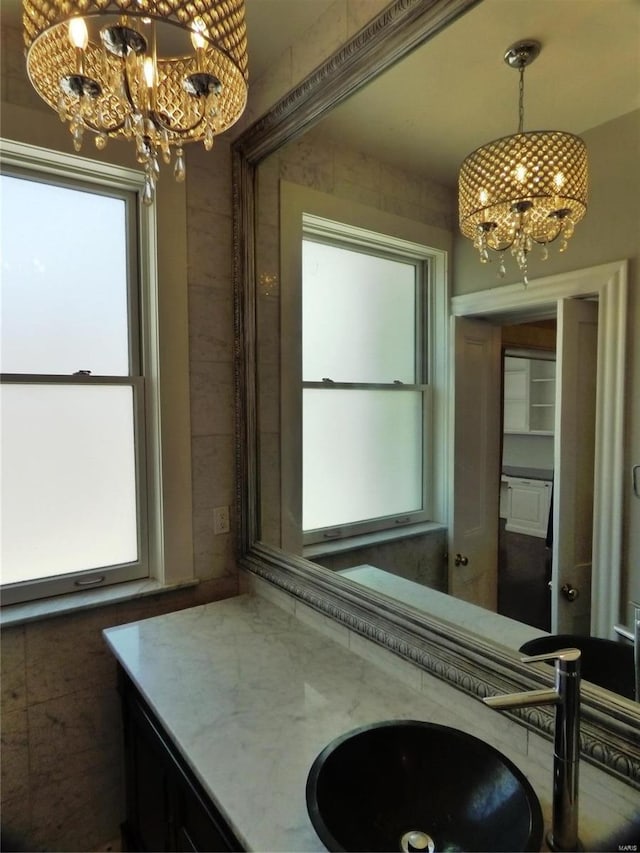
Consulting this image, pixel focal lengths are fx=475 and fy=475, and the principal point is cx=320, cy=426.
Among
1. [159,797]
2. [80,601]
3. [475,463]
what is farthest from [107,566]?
[475,463]

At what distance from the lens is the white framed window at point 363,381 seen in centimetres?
128

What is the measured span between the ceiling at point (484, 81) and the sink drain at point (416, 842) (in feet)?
4.30

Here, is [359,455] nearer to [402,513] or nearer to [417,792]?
[402,513]

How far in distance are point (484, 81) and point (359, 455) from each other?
0.99m

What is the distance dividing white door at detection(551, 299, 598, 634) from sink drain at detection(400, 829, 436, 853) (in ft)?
1.46

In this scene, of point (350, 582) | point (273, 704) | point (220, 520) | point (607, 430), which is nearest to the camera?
point (607, 430)

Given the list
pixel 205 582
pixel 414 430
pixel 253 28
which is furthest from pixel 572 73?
pixel 205 582

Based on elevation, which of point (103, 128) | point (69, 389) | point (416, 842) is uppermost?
point (103, 128)

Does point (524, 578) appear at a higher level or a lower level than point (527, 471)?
lower

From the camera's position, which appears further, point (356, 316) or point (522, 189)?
point (356, 316)

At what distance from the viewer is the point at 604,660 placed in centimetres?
85

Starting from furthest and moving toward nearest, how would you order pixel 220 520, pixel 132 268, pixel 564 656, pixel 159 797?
1. pixel 220 520
2. pixel 132 268
3. pixel 159 797
4. pixel 564 656

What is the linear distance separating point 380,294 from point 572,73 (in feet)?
2.16

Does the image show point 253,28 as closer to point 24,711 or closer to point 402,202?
point 402,202
